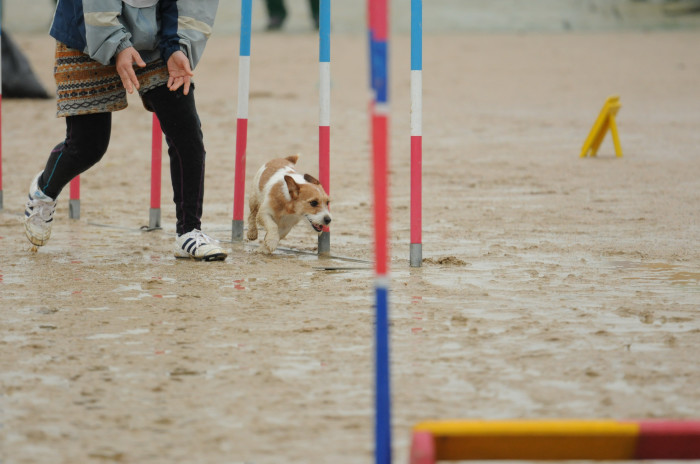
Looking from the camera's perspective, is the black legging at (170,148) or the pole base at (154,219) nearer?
the black legging at (170,148)

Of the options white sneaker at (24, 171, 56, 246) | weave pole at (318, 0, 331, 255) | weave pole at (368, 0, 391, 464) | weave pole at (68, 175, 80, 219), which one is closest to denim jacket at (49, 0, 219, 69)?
weave pole at (318, 0, 331, 255)

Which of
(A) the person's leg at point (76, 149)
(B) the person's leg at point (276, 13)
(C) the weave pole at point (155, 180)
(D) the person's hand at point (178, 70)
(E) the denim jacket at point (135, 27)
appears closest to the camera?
(E) the denim jacket at point (135, 27)

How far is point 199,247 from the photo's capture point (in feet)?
18.3

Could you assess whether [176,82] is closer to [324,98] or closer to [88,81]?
[88,81]

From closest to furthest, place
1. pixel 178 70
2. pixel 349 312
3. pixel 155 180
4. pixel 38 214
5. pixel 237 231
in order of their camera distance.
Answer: pixel 349 312 < pixel 178 70 < pixel 38 214 < pixel 237 231 < pixel 155 180

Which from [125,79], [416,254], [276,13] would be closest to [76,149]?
[125,79]

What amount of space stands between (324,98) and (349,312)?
1786 mm

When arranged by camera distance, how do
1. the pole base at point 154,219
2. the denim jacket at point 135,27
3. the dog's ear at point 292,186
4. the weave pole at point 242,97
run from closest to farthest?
the denim jacket at point 135,27, the dog's ear at point 292,186, the weave pole at point 242,97, the pole base at point 154,219

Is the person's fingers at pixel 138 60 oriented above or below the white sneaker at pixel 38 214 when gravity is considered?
above

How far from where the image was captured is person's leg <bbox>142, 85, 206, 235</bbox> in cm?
529

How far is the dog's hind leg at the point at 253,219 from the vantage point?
20.3 ft

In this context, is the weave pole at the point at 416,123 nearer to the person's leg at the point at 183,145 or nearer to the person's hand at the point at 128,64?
the person's leg at the point at 183,145

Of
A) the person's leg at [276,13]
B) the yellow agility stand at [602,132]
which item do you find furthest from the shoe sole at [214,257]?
the person's leg at [276,13]

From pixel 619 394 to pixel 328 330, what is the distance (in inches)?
48.4
